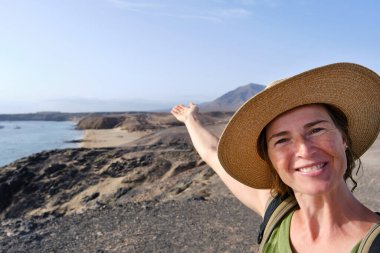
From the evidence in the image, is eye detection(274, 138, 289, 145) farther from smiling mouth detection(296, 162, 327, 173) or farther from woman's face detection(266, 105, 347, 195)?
smiling mouth detection(296, 162, 327, 173)

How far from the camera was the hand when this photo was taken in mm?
3395

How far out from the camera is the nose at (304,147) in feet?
6.02

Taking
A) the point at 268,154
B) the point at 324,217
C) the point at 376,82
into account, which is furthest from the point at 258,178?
the point at 376,82

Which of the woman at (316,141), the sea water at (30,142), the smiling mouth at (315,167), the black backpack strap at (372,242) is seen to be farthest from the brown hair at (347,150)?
the sea water at (30,142)

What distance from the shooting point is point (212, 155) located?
3.03m

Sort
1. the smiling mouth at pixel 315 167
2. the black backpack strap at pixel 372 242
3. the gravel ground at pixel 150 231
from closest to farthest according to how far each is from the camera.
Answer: the black backpack strap at pixel 372 242
the smiling mouth at pixel 315 167
the gravel ground at pixel 150 231

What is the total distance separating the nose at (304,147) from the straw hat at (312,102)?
0.17 metres

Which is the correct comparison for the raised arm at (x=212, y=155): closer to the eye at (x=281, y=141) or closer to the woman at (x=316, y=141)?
the woman at (x=316, y=141)

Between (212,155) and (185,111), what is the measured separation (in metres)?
0.58

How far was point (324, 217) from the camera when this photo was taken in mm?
1931

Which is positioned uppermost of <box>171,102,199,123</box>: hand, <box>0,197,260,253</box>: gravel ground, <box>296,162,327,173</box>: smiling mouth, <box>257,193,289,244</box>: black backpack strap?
<box>171,102,199,123</box>: hand

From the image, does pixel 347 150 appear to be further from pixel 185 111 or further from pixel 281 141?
pixel 185 111

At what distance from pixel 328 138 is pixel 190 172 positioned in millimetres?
12573

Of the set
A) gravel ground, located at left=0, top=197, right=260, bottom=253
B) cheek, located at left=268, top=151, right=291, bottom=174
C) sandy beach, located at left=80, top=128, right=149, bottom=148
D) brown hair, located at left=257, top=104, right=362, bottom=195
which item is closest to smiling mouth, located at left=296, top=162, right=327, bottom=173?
cheek, located at left=268, top=151, right=291, bottom=174
